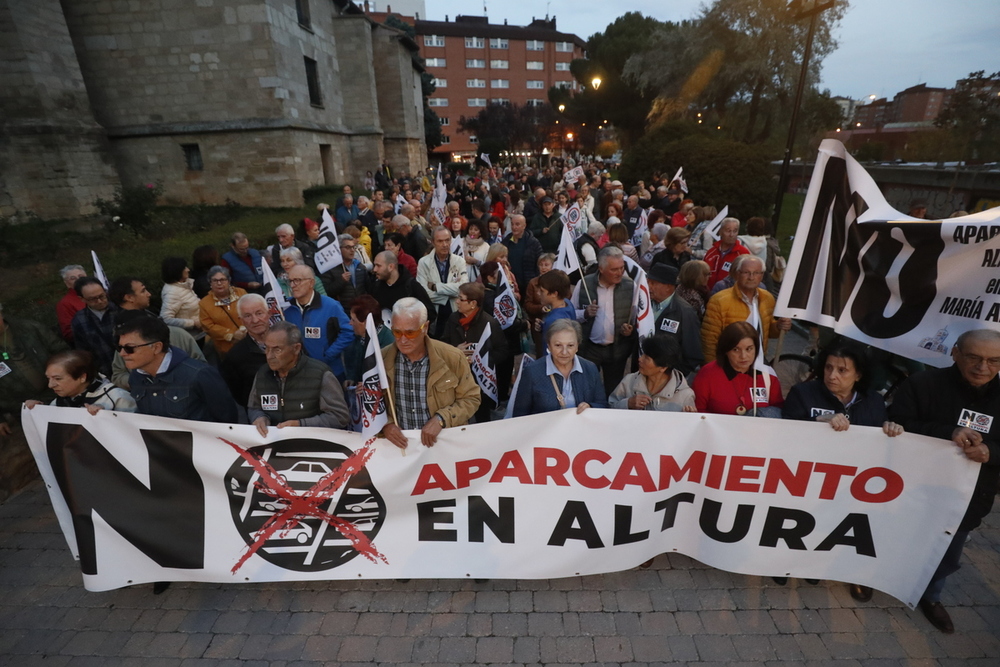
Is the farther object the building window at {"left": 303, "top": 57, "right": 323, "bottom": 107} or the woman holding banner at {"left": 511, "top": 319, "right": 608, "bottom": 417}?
the building window at {"left": 303, "top": 57, "right": 323, "bottom": 107}

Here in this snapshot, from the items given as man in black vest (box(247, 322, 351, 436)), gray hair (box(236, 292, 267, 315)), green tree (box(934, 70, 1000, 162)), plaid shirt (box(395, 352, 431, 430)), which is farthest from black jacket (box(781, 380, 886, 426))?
green tree (box(934, 70, 1000, 162))

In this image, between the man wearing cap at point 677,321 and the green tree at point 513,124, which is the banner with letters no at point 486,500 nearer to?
the man wearing cap at point 677,321

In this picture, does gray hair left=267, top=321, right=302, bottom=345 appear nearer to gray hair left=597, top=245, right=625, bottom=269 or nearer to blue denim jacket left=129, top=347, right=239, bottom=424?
blue denim jacket left=129, top=347, right=239, bottom=424

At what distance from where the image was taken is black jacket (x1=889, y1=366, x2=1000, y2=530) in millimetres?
2756

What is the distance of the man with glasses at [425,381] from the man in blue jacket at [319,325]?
1239 mm

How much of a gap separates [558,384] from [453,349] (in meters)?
0.74

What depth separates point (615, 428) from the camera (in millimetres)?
3031

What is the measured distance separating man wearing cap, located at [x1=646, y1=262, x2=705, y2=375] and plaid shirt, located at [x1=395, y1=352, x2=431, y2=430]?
6.82ft

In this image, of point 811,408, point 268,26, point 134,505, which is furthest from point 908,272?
point 268,26

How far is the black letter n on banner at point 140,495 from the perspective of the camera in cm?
308

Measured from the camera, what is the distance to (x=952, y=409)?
2.85 meters

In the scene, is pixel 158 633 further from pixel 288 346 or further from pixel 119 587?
pixel 288 346

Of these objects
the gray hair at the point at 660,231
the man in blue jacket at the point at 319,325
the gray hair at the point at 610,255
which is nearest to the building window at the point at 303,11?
the gray hair at the point at 660,231

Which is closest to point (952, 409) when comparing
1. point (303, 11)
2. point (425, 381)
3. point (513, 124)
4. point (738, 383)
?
point (738, 383)
